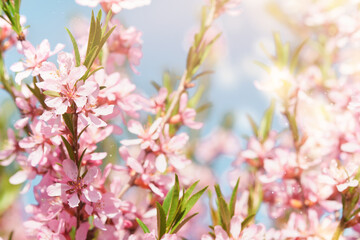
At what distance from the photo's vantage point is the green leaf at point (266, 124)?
108 centimetres

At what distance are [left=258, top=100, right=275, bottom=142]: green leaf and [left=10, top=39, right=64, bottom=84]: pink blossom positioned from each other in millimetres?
Result: 570

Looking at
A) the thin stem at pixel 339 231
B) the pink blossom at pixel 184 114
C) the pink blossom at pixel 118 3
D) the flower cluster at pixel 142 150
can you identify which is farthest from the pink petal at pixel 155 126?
the thin stem at pixel 339 231

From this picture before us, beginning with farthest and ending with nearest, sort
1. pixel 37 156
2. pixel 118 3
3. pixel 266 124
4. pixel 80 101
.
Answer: pixel 266 124
pixel 118 3
pixel 37 156
pixel 80 101

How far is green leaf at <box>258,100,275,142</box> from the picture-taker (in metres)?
1.08

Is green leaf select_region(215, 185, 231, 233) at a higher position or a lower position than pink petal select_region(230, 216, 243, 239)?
higher

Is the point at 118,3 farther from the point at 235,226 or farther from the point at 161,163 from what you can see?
the point at 235,226

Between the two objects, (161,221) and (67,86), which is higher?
(67,86)

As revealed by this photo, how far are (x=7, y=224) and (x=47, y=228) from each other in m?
0.69

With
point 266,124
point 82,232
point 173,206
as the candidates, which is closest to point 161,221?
point 173,206

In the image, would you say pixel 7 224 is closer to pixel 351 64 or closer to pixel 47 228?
pixel 47 228

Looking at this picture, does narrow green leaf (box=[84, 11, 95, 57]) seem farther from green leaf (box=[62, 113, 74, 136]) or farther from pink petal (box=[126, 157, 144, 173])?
pink petal (box=[126, 157, 144, 173])

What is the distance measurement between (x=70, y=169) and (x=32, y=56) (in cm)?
23

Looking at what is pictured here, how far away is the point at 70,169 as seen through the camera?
662 mm

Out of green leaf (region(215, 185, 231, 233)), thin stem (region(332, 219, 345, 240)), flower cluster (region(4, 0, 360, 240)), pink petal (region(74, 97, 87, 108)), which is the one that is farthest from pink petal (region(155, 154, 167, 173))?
thin stem (region(332, 219, 345, 240))
